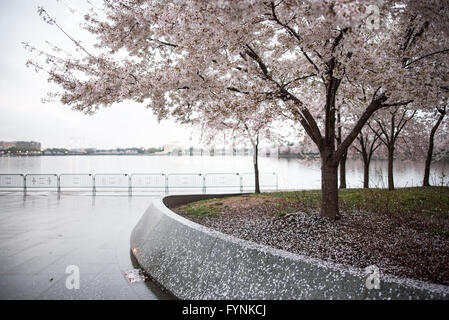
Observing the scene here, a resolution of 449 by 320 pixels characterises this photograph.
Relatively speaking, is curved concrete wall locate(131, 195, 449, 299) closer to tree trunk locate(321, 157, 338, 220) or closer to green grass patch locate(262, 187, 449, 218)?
tree trunk locate(321, 157, 338, 220)

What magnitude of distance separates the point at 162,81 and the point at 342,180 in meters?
13.0

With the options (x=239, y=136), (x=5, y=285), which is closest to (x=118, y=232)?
(x=5, y=285)

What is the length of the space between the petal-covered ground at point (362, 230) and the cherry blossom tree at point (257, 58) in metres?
0.86

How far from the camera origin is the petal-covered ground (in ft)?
13.5

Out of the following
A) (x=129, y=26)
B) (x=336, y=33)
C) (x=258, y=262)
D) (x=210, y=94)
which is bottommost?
(x=258, y=262)

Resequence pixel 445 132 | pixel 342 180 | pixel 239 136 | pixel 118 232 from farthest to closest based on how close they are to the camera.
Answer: pixel 445 132
pixel 239 136
pixel 342 180
pixel 118 232

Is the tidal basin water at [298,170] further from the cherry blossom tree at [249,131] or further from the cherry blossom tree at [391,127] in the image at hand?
the cherry blossom tree at [249,131]

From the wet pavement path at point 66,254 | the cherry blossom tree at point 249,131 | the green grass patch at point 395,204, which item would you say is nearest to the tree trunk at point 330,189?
the green grass patch at point 395,204

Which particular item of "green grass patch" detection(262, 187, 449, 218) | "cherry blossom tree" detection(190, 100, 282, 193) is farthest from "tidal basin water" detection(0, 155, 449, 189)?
"cherry blossom tree" detection(190, 100, 282, 193)

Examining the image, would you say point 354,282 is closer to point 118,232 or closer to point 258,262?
point 258,262

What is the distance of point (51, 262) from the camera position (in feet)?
18.0

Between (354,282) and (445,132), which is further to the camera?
(445,132)

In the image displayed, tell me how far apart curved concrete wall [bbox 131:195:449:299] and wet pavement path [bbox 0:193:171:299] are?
0.50m

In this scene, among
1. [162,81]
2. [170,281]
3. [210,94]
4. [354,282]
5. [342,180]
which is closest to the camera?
[354,282]
